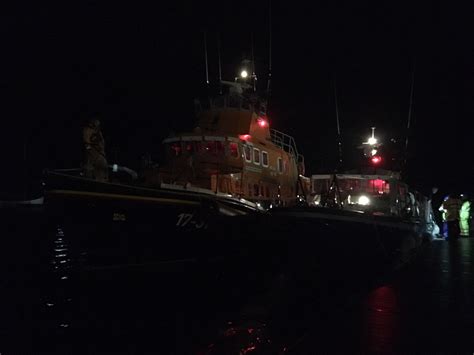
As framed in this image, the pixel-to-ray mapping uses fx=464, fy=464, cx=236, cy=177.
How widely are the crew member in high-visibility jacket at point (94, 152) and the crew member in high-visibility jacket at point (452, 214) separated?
11.9 meters

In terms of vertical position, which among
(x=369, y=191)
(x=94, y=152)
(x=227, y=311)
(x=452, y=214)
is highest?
(x=94, y=152)

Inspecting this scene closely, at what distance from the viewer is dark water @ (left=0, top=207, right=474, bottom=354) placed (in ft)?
15.9

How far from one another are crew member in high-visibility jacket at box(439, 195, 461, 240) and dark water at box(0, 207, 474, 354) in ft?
17.3

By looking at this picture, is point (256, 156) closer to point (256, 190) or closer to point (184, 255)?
point (256, 190)

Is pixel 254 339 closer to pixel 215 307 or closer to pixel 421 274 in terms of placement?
pixel 215 307

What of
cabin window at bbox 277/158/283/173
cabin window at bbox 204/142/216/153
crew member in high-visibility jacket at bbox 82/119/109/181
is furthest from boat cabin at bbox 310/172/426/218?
crew member in high-visibility jacket at bbox 82/119/109/181

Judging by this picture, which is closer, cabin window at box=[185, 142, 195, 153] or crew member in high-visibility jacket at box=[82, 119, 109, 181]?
crew member in high-visibility jacket at box=[82, 119, 109, 181]

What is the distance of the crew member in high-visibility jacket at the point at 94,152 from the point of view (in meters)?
8.73

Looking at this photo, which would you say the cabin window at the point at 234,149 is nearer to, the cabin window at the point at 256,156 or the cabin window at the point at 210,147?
the cabin window at the point at 210,147

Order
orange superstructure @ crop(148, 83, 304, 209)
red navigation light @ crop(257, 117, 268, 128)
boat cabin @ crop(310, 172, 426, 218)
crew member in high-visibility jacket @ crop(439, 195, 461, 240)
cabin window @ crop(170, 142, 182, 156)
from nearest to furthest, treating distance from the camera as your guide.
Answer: orange superstructure @ crop(148, 83, 304, 209) < cabin window @ crop(170, 142, 182, 156) < boat cabin @ crop(310, 172, 426, 218) < red navigation light @ crop(257, 117, 268, 128) < crew member in high-visibility jacket @ crop(439, 195, 461, 240)

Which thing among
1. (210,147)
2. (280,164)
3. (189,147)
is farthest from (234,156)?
(280,164)

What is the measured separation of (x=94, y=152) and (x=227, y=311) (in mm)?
4274

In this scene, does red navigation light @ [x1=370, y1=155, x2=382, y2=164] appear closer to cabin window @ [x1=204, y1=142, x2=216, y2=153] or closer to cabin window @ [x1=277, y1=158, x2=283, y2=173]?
cabin window @ [x1=277, y1=158, x2=283, y2=173]

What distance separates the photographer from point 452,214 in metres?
16.0
